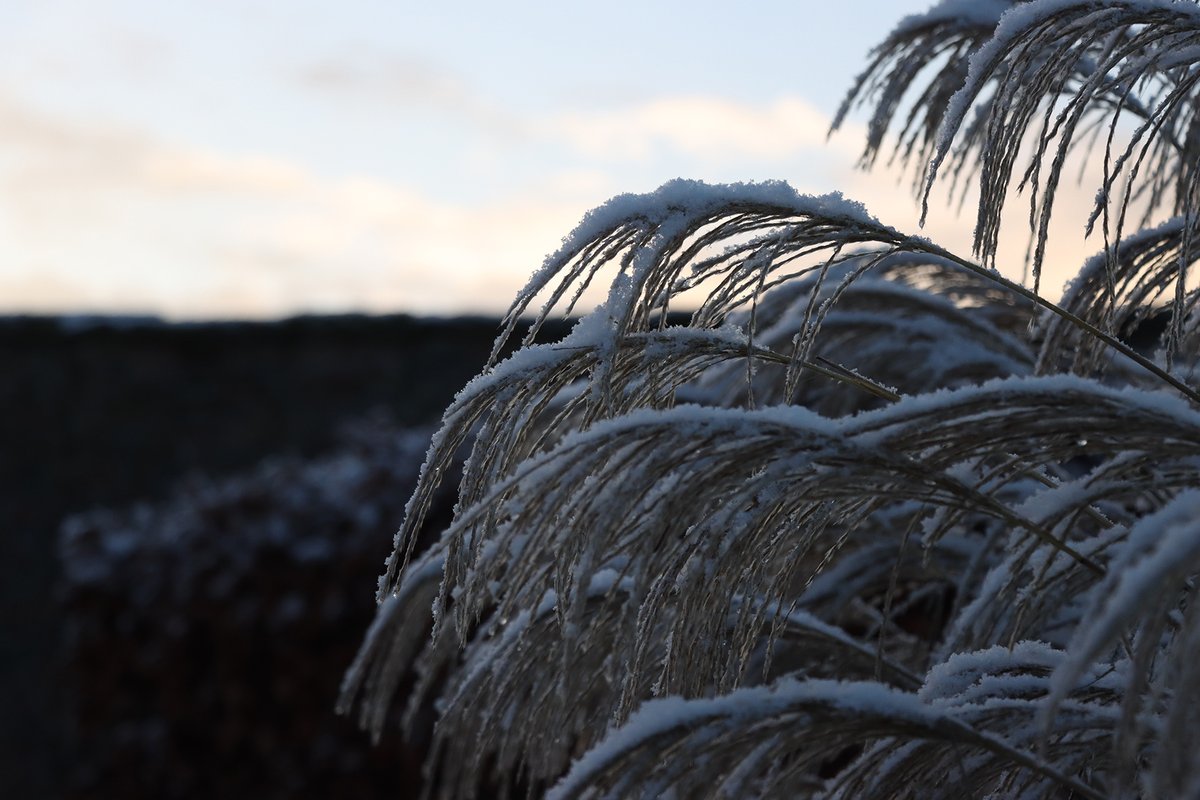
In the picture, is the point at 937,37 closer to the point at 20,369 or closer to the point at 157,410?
the point at 157,410

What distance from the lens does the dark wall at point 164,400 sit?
8.27 m

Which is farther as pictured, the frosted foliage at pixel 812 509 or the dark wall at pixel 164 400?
the dark wall at pixel 164 400

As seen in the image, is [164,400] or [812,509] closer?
[812,509]

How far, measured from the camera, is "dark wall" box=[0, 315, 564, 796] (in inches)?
326

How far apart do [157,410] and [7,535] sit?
1.24 meters

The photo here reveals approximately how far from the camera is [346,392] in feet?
27.3

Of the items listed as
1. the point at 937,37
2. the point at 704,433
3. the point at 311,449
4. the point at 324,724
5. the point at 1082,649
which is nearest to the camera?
the point at 1082,649

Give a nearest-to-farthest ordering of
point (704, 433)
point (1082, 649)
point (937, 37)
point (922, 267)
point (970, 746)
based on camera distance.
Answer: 1. point (1082, 649)
2. point (704, 433)
3. point (970, 746)
4. point (937, 37)
5. point (922, 267)

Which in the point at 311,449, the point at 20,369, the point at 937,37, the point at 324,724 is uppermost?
the point at 937,37

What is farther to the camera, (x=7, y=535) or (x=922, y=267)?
(x=7, y=535)

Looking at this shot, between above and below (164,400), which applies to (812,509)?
above

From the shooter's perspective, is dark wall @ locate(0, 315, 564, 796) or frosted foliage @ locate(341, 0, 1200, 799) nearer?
frosted foliage @ locate(341, 0, 1200, 799)

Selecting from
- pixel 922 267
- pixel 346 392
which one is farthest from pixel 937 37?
pixel 346 392

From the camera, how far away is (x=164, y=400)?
330 inches
